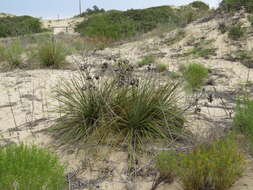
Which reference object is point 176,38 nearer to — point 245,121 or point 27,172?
point 245,121

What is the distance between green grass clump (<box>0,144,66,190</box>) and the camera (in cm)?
163

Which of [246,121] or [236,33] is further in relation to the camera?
[236,33]

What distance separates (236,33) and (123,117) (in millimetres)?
6842

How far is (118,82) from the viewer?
115 inches

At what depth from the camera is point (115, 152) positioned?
2658 mm

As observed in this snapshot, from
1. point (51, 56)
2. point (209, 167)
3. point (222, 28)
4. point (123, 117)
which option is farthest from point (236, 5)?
point (209, 167)

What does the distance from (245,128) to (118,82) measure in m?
1.25

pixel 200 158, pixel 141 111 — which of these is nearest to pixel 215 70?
pixel 141 111

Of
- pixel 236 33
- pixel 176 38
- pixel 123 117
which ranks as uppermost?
pixel 236 33

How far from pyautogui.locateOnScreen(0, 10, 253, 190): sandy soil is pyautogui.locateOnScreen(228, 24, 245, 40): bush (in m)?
0.19

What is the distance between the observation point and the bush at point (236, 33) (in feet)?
27.8

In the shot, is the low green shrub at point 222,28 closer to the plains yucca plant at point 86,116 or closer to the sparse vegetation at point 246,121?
the sparse vegetation at point 246,121

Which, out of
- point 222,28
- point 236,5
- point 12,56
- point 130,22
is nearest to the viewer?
point 12,56

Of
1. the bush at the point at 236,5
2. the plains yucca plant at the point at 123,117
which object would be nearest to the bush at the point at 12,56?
the plains yucca plant at the point at 123,117
